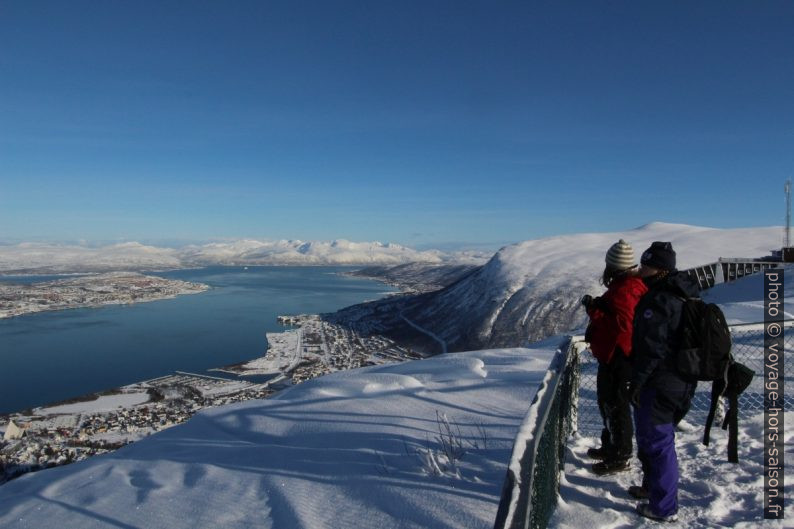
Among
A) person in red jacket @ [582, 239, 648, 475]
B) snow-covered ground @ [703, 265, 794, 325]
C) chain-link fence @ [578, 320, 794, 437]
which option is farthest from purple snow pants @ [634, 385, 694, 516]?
snow-covered ground @ [703, 265, 794, 325]

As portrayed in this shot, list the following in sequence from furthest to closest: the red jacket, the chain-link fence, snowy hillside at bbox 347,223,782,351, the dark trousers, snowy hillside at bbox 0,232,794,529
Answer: snowy hillside at bbox 347,223,782,351 < the chain-link fence < the dark trousers < the red jacket < snowy hillside at bbox 0,232,794,529

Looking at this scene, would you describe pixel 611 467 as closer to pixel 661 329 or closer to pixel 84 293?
pixel 661 329

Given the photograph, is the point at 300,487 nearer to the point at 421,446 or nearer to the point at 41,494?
the point at 421,446

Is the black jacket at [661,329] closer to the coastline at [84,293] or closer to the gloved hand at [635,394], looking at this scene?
the gloved hand at [635,394]

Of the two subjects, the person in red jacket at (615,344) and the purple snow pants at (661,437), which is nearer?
the purple snow pants at (661,437)

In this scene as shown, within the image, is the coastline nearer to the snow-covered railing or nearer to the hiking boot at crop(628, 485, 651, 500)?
the snow-covered railing

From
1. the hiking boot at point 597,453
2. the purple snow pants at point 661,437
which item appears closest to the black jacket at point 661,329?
the purple snow pants at point 661,437

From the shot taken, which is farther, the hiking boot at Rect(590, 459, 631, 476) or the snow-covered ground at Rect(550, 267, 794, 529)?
the hiking boot at Rect(590, 459, 631, 476)
